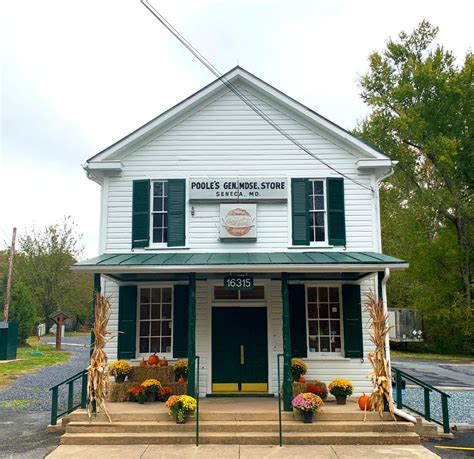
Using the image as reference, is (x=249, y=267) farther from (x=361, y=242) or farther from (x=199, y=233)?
(x=361, y=242)

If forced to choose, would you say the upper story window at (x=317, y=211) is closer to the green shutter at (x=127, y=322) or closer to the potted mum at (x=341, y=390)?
the potted mum at (x=341, y=390)

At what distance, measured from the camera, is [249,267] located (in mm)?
9438

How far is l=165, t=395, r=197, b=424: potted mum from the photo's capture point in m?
8.82

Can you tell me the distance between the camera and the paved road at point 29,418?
8500 mm

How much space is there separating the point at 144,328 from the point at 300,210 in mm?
4710

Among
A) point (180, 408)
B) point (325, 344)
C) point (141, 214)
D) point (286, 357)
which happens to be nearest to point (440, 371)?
point (325, 344)

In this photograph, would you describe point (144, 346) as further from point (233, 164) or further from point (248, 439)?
point (233, 164)

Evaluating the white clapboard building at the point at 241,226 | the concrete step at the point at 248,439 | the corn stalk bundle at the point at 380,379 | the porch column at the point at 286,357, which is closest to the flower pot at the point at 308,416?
the concrete step at the point at 248,439

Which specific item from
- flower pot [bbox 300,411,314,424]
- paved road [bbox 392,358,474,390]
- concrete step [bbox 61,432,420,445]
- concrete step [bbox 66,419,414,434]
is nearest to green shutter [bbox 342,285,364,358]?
concrete step [bbox 66,419,414,434]

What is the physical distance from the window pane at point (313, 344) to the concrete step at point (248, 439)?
2606mm

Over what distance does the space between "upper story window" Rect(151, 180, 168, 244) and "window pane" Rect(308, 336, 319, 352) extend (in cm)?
421

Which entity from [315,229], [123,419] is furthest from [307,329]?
[123,419]

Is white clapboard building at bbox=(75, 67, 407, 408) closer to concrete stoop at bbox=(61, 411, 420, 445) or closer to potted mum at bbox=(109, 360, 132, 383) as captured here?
potted mum at bbox=(109, 360, 132, 383)

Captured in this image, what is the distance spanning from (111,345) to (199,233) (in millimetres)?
3331
